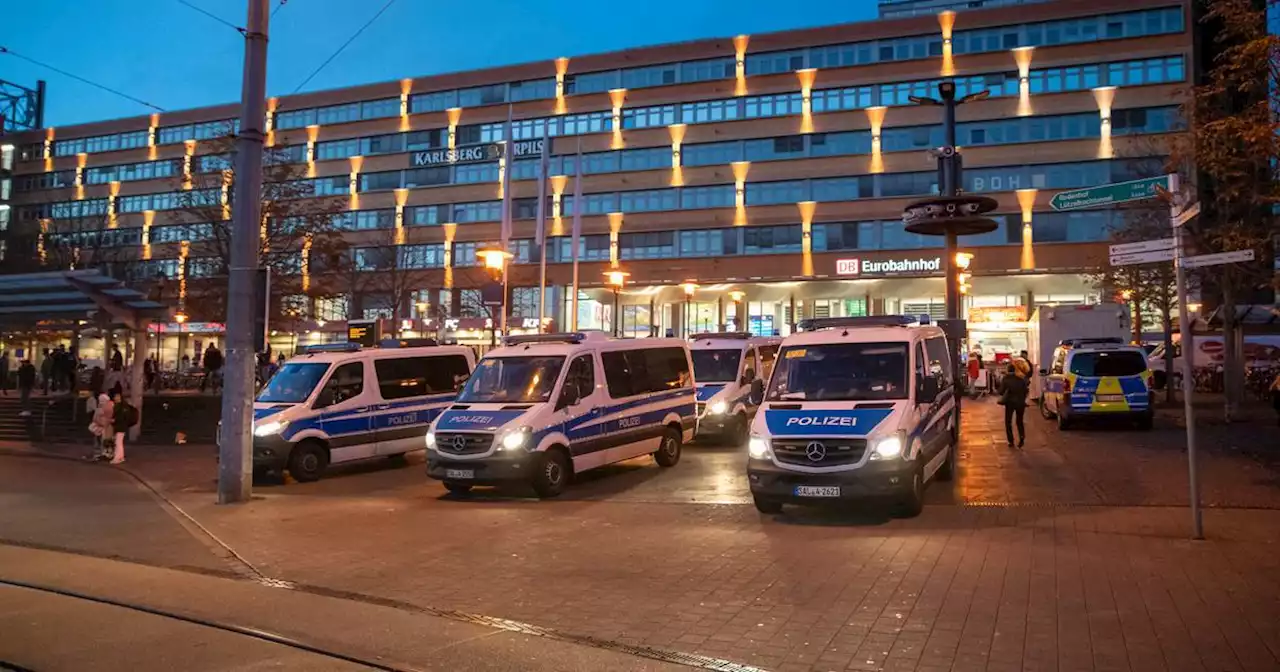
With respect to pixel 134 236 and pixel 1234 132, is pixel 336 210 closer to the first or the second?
pixel 1234 132

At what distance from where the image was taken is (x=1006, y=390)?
18.0 meters

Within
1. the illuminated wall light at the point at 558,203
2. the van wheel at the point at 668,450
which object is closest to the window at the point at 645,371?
the van wheel at the point at 668,450

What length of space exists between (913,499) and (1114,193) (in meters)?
4.00

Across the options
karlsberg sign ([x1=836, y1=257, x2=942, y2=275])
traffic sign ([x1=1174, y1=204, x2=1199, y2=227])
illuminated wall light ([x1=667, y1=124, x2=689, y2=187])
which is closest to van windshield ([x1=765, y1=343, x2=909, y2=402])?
traffic sign ([x1=1174, y1=204, x2=1199, y2=227])

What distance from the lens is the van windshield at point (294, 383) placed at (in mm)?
16109

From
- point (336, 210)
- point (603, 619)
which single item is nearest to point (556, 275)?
point (336, 210)

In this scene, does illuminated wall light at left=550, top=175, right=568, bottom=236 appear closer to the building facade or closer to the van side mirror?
the building facade

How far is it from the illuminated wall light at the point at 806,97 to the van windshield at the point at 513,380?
44.9m

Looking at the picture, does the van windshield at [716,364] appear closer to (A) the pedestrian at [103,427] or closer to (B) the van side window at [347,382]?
(B) the van side window at [347,382]

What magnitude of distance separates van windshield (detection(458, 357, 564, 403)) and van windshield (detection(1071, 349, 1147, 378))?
43.7 ft

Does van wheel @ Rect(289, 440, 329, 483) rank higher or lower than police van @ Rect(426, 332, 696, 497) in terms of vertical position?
lower

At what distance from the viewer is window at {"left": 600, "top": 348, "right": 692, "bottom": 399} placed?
1507 cm

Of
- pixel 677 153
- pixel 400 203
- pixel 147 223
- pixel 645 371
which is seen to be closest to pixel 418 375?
pixel 645 371

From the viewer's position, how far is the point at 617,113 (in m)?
59.9
